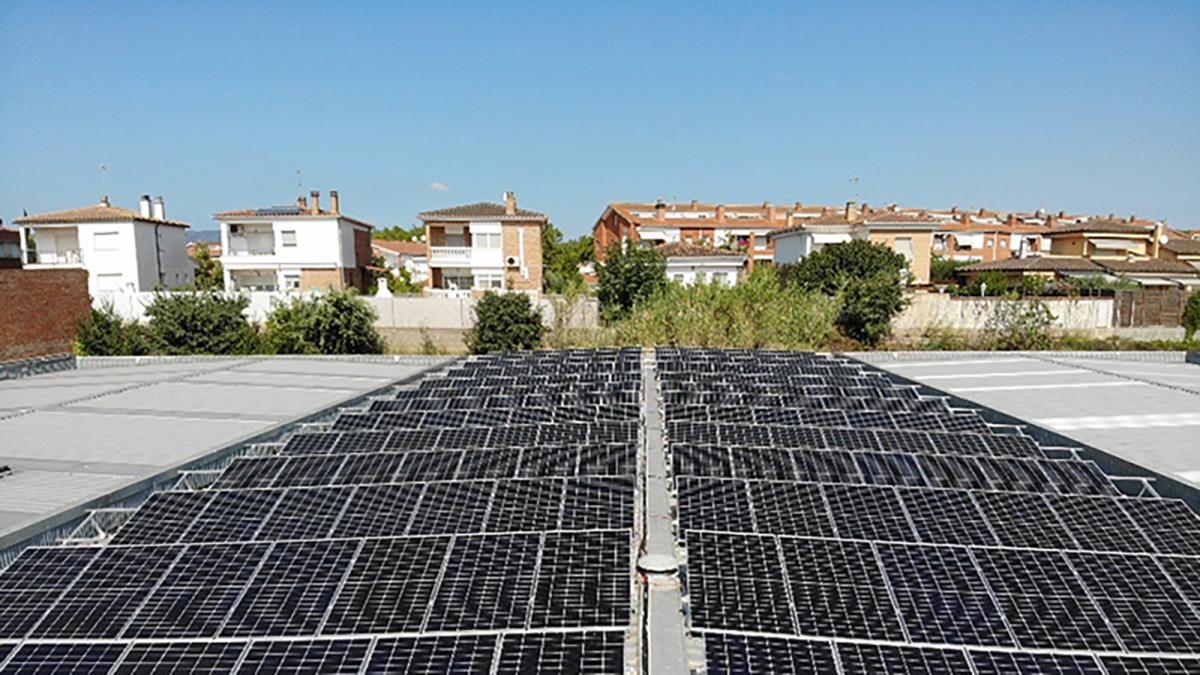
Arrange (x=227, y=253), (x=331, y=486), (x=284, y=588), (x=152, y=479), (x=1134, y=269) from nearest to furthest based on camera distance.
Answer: (x=284, y=588) → (x=331, y=486) → (x=152, y=479) → (x=227, y=253) → (x=1134, y=269)

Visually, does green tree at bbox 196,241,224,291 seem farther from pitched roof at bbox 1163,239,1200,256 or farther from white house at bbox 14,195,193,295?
pitched roof at bbox 1163,239,1200,256

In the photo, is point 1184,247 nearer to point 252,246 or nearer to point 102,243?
point 252,246

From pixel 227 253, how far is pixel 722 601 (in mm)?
44250

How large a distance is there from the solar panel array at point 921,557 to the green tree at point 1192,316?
26397 mm

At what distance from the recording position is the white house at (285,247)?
40.5 meters

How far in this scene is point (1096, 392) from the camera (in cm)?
1339

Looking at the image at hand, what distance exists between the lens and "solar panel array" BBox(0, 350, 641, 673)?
4.08 metres

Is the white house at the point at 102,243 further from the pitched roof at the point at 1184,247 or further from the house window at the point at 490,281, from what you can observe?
the pitched roof at the point at 1184,247

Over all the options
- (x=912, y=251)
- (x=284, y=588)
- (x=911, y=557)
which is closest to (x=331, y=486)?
(x=284, y=588)

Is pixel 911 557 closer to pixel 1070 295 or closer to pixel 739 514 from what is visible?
pixel 739 514

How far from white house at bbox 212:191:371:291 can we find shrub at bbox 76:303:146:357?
1626 cm

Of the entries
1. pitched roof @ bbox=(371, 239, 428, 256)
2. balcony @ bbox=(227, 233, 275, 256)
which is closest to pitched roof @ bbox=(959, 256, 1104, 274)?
balcony @ bbox=(227, 233, 275, 256)

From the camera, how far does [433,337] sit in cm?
2875

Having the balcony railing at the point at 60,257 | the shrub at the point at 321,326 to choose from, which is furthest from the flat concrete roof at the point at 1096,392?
the balcony railing at the point at 60,257
